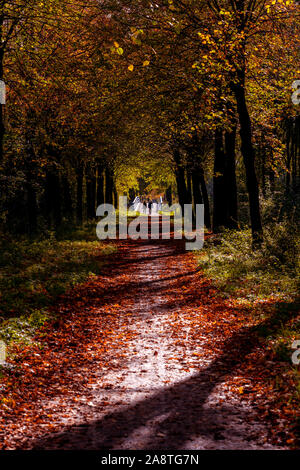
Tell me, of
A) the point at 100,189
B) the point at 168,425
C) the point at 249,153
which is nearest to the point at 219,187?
the point at 249,153

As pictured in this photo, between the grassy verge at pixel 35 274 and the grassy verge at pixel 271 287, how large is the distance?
14.7 ft

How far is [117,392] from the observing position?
6246 mm

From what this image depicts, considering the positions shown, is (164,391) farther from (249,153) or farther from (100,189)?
(100,189)

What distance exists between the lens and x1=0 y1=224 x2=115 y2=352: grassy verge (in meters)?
8.86

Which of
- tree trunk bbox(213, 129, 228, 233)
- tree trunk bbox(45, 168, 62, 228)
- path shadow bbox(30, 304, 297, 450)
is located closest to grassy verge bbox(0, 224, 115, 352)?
tree trunk bbox(45, 168, 62, 228)

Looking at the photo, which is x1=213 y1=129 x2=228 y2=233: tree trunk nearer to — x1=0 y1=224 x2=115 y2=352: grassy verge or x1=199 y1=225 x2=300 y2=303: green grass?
x1=199 y1=225 x2=300 y2=303: green grass

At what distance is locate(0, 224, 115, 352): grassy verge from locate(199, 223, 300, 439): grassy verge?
4.50 metres

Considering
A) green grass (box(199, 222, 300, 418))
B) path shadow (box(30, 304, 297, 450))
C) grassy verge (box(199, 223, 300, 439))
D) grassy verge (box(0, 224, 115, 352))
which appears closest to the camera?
path shadow (box(30, 304, 297, 450))

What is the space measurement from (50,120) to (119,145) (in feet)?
36.2

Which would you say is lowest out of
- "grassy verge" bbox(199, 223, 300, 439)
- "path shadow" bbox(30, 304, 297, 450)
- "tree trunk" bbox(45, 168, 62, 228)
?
"path shadow" bbox(30, 304, 297, 450)

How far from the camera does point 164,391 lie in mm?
6195

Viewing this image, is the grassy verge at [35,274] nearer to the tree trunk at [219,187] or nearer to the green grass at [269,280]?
the green grass at [269,280]

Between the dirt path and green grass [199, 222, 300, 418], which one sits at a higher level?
green grass [199, 222, 300, 418]
